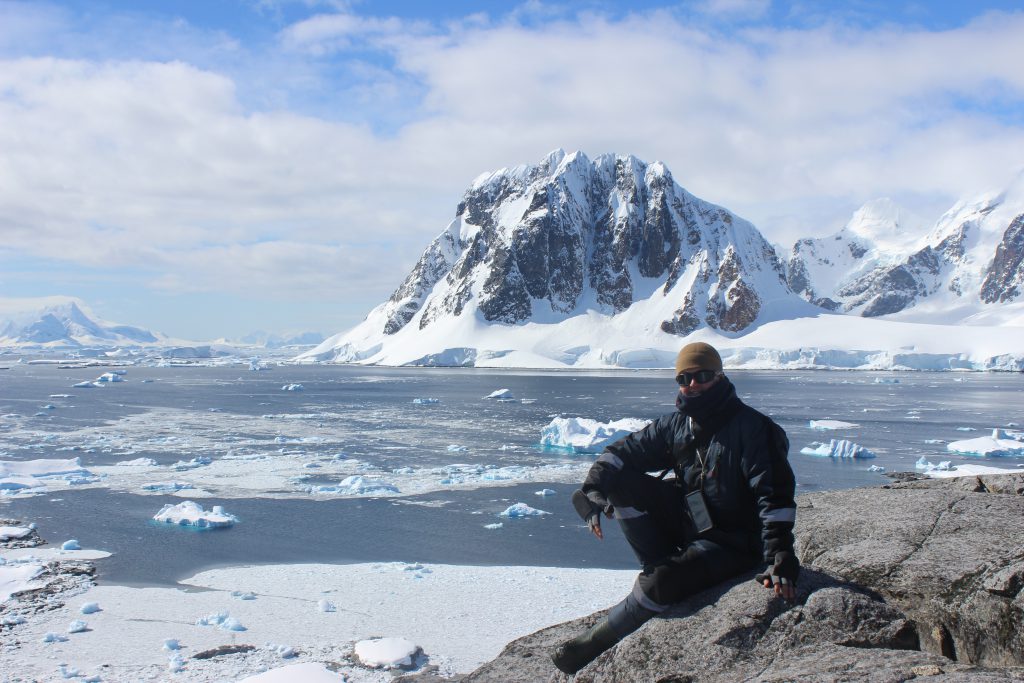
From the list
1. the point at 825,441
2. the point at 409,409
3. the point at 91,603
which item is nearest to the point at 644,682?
the point at 91,603

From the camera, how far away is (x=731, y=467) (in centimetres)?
467

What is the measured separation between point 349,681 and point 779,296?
158814 mm

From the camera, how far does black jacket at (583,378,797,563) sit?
4477 mm

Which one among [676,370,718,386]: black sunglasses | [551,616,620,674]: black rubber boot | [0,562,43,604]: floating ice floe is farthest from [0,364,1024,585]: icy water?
[676,370,718,386]: black sunglasses

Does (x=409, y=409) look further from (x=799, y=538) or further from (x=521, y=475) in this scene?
(x=799, y=538)

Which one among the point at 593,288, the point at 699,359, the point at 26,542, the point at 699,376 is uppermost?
the point at 593,288

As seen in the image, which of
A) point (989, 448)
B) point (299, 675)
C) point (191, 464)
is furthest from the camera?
point (989, 448)

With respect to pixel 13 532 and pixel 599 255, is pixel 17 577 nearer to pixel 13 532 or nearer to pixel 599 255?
pixel 13 532

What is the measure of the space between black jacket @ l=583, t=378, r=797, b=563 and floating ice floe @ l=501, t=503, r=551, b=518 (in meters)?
15.8

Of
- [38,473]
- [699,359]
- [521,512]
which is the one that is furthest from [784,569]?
[38,473]

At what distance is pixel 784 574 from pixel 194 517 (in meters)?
18.0

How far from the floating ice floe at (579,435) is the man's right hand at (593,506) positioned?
28388mm

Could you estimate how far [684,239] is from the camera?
536ft

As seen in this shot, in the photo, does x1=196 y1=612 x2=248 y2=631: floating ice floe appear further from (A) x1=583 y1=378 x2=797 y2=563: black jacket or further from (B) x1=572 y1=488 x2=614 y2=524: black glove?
(A) x1=583 y1=378 x2=797 y2=563: black jacket
